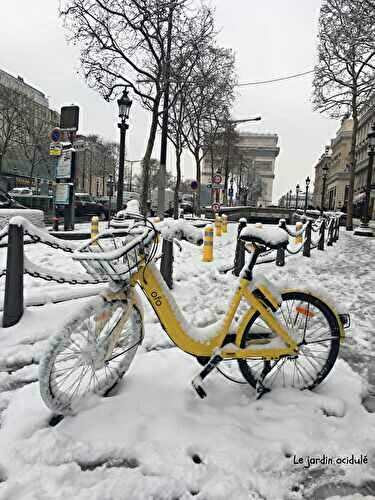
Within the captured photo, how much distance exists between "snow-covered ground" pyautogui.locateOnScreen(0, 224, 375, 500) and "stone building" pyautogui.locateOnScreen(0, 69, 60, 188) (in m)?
20.2

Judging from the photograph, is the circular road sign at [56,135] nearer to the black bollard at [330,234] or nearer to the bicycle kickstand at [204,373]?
the black bollard at [330,234]

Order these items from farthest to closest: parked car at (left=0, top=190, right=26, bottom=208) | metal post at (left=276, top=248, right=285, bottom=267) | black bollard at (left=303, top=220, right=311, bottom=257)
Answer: parked car at (left=0, top=190, right=26, bottom=208)
black bollard at (left=303, top=220, right=311, bottom=257)
metal post at (left=276, top=248, right=285, bottom=267)

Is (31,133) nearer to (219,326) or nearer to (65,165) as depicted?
(65,165)

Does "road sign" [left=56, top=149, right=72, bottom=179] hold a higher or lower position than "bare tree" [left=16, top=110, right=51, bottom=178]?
lower

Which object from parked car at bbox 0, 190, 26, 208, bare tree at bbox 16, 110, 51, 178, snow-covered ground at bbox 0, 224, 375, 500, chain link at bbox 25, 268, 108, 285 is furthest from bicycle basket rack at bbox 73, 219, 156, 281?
bare tree at bbox 16, 110, 51, 178

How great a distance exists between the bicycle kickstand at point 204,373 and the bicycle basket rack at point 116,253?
0.84 meters

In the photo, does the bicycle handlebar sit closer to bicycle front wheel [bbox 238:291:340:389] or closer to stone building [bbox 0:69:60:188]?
bicycle front wheel [bbox 238:291:340:389]

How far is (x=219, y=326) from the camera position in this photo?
2.73 metres

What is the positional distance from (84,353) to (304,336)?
1.57 meters

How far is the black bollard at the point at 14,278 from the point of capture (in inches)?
145

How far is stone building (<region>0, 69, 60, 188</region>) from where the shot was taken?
106 ft

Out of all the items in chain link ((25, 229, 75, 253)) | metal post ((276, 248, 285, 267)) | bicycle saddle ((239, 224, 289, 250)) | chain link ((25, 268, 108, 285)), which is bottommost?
metal post ((276, 248, 285, 267))

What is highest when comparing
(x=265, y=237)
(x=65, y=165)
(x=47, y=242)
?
(x=65, y=165)

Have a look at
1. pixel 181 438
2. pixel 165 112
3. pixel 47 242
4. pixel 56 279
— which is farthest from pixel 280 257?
pixel 165 112
